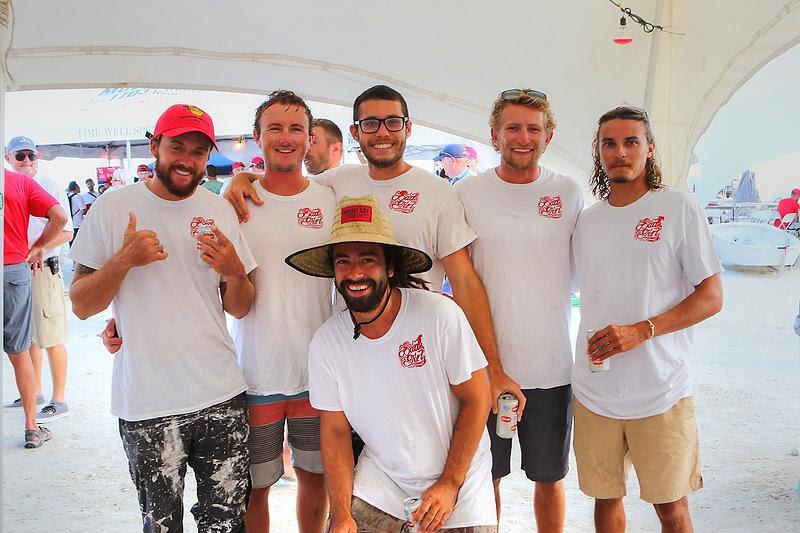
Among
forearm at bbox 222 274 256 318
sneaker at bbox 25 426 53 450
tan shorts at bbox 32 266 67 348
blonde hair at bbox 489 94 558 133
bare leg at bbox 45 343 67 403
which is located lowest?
sneaker at bbox 25 426 53 450

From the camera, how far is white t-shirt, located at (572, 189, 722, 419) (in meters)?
2.21

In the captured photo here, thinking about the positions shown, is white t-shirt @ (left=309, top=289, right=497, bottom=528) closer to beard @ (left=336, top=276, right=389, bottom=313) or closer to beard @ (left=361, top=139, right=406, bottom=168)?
beard @ (left=336, top=276, right=389, bottom=313)

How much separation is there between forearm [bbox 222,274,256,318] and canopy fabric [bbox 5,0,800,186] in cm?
189

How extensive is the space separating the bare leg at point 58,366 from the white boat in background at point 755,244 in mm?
9035

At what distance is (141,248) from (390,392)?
3.05 feet

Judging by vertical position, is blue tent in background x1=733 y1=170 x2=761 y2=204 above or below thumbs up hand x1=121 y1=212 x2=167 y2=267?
above

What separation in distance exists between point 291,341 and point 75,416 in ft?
10.8

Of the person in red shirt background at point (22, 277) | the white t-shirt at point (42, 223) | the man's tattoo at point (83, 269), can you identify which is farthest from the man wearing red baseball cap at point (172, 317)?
the white t-shirt at point (42, 223)

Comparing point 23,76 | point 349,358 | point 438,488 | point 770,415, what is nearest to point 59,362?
point 23,76

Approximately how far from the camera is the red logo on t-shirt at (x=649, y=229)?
2.21 meters

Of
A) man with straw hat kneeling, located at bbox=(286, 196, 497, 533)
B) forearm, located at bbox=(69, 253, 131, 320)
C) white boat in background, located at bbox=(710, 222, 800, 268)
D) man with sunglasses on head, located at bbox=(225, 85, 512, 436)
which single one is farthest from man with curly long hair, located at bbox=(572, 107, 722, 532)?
white boat in background, located at bbox=(710, 222, 800, 268)

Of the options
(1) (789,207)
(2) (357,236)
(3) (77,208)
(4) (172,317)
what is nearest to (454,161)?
(2) (357,236)

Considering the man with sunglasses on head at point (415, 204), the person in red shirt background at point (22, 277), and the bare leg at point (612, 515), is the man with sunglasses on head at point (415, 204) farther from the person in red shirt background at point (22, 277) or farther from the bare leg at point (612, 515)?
the person in red shirt background at point (22, 277)

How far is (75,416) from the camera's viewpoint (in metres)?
4.69
